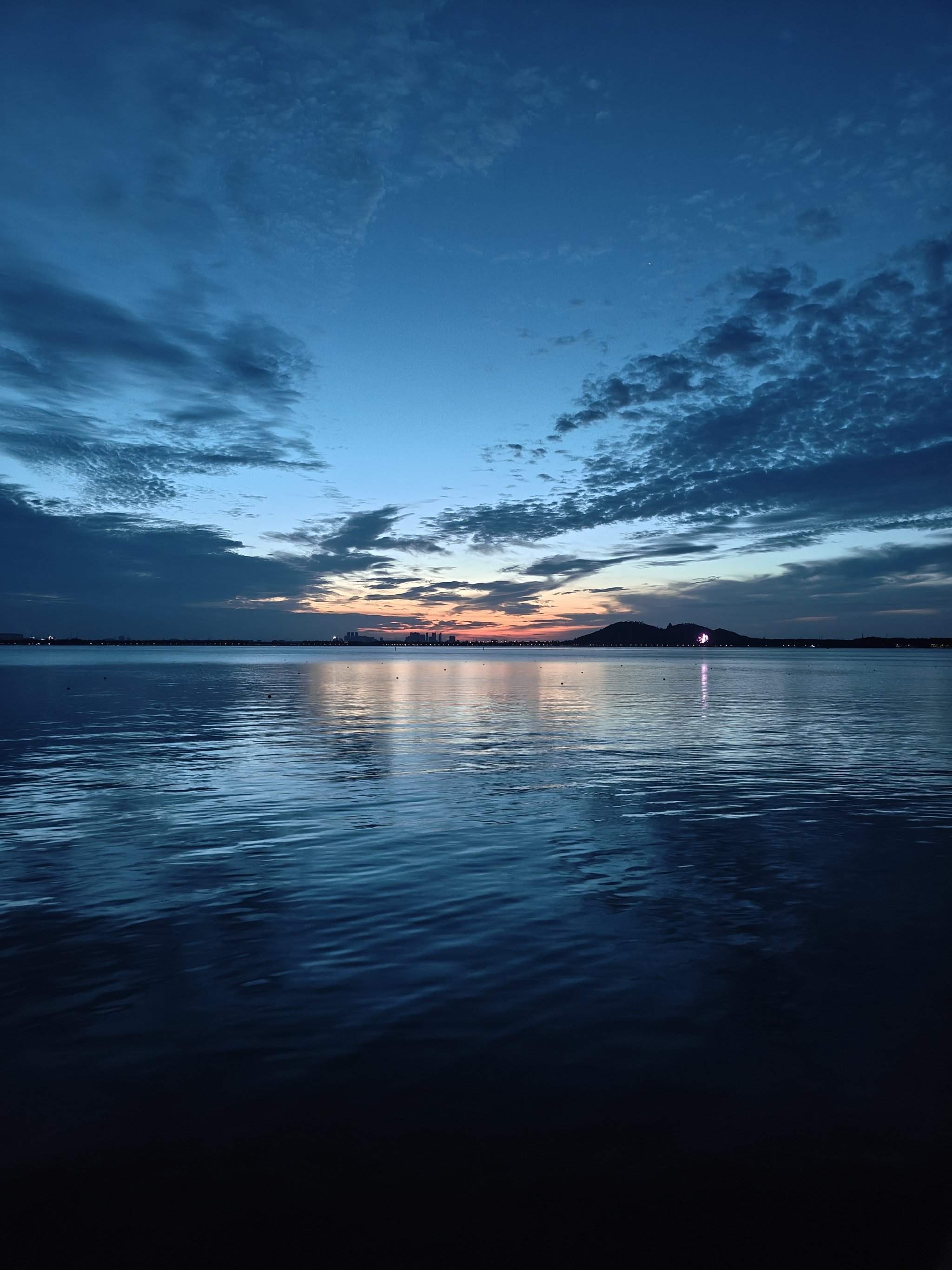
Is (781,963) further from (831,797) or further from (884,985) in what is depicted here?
(831,797)

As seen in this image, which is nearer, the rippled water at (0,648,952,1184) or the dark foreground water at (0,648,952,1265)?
the dark foreground water at (0,648,952,1265)

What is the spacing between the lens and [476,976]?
11086 mm

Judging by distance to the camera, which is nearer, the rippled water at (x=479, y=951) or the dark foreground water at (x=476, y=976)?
the dark foreground water at (x=476, y=976)

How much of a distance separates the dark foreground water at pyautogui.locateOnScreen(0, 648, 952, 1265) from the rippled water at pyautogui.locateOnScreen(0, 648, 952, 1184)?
0.18 feet

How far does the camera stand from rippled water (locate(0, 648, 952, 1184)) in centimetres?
810

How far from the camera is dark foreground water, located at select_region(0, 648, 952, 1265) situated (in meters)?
7.50

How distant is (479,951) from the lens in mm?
12047

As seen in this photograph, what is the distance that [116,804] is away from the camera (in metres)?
22.9

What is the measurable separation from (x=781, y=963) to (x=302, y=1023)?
284 inches

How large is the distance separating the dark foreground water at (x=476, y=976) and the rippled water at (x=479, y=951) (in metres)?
0.05

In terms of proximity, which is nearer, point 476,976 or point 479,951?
point 476,976

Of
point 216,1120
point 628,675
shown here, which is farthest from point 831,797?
point 628,675

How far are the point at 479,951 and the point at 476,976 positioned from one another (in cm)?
96

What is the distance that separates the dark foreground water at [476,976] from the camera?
7.50m
